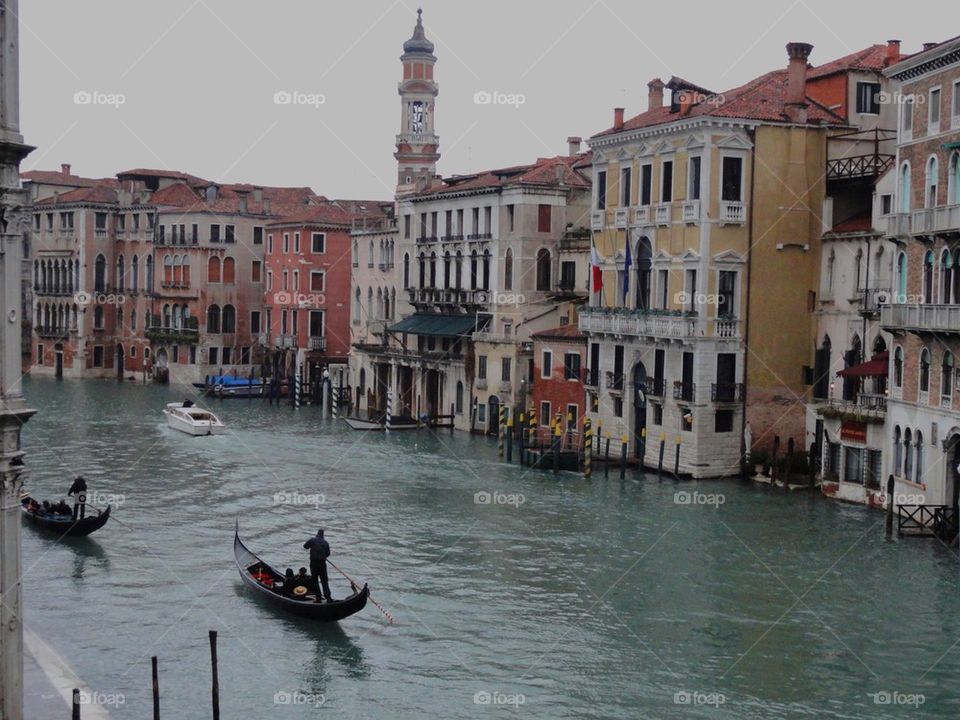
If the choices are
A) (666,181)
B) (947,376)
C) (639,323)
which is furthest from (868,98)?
(947,376)

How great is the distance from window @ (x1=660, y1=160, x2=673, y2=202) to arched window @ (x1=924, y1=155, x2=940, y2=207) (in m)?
9.30

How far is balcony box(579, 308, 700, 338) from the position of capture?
35.4 meters

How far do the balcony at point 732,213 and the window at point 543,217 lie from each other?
12149 mm

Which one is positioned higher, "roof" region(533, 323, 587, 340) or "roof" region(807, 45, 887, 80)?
"roof" region(807, 45, 887, 80)

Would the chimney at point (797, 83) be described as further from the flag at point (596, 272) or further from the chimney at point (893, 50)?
the flag at point (596, 272)

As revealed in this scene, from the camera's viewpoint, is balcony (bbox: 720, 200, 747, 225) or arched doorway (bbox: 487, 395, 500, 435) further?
arched doorway (bbox: 487, 395, 500, 435)

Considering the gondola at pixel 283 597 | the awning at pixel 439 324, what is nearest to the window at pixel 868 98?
the awning at pixel 439 324

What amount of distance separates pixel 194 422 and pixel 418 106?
2794 cm

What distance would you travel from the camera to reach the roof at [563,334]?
41.8 metres

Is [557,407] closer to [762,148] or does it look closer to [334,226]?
[762,148]

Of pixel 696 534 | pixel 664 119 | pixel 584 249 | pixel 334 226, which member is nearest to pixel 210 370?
pixel 334 226

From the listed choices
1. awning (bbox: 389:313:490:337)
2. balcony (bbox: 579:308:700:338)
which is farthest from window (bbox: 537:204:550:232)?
balcony (bbox: 579:308:700:338)

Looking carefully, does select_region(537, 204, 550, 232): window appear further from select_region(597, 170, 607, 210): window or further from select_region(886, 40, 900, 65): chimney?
select_region(886, 40, 900, 65): chimney

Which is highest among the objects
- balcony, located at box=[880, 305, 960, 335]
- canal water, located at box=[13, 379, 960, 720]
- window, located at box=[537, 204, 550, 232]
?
window, located at box=[537, 204, 550, 232]
